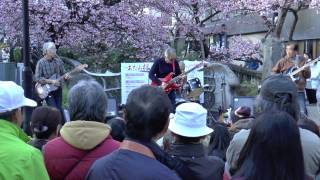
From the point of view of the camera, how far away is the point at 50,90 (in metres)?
10.9

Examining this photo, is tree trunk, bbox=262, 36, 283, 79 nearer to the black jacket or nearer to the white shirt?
the white shirt

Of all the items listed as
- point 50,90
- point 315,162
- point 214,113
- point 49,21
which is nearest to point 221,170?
point 315,162

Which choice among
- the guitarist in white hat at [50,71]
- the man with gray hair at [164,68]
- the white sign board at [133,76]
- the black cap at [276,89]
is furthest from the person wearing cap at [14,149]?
the white sign board at [133,76]

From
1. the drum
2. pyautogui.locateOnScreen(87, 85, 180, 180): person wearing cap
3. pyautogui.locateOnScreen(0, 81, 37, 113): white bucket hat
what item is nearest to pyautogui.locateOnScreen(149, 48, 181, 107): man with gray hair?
the drum

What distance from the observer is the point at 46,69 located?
1086 centimetres

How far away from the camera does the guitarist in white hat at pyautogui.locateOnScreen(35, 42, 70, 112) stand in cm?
1077

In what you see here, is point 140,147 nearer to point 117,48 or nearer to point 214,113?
point 214,113

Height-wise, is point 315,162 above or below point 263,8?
below

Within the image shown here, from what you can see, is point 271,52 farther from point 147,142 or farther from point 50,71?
point 147,142

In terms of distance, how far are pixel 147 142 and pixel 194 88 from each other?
35.9 ft

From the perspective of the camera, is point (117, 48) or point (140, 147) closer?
point (140, 147)

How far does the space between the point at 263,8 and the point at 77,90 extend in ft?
61.5

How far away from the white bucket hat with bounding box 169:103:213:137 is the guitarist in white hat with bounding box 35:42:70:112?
7353 mm

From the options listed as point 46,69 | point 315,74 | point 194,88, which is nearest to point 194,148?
point 46,69
